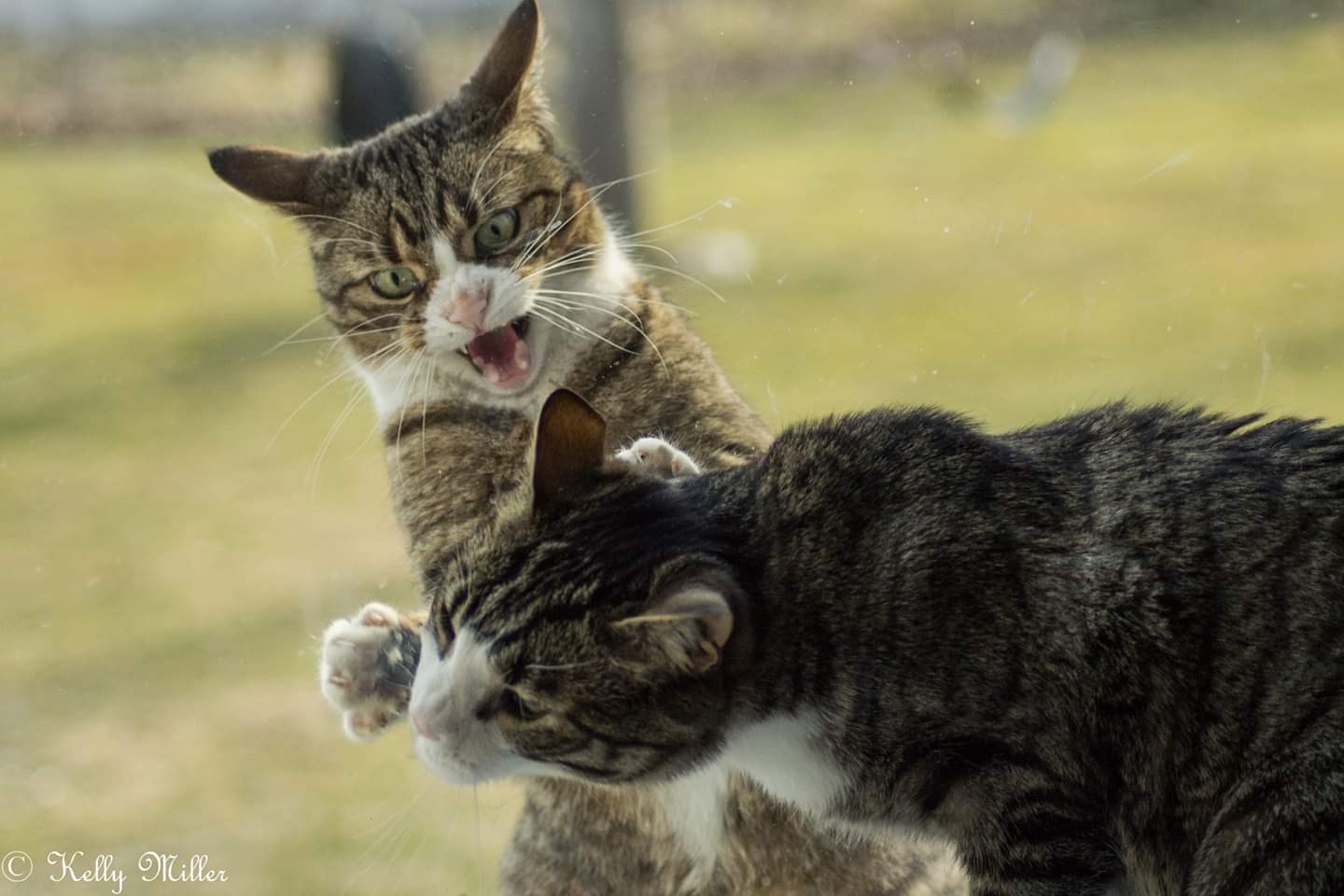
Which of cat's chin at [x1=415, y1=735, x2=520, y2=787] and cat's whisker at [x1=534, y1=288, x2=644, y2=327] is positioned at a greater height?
cat's whisker at [x1=534, y1=288, x2=644, y2=327]

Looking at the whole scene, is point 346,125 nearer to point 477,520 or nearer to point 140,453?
point 477,520

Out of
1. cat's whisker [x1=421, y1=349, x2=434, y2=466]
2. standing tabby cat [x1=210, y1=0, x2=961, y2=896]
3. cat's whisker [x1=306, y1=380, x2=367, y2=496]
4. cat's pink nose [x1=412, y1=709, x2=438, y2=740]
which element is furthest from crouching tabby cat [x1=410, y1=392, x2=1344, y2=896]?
cat's whisker [x1=306, y1=380, x2=367, y2=496]

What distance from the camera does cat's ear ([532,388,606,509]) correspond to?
1.00 m

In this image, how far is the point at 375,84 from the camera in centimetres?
140

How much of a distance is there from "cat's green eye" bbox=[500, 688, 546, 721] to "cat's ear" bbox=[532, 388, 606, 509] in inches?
5.8

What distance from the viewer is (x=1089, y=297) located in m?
1.45

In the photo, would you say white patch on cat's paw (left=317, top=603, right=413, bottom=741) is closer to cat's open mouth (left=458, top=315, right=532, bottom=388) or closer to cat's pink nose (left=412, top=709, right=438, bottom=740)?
cat's pink nose (left=412, top=709, right=438, bottom=740)

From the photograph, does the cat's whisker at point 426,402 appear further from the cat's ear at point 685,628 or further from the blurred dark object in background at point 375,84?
the cat's ear at point 685,628

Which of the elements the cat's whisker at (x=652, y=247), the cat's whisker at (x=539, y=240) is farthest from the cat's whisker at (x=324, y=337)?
the cat's whisker at (x=652, y=247)

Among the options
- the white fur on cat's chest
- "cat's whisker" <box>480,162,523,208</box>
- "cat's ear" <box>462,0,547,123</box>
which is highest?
"cat's ear" <box>462,0,547,123</box>

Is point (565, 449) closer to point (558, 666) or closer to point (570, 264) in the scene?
point (558, 666)

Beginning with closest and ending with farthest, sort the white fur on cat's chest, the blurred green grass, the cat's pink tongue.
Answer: the white fur on cat's chest → the cat's pink tongue → the blurred green grass

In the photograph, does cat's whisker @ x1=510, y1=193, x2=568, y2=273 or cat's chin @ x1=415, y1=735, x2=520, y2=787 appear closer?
cat's chin @ x1=415, y1=735, x2=520, y2=787

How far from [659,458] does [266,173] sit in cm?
42
